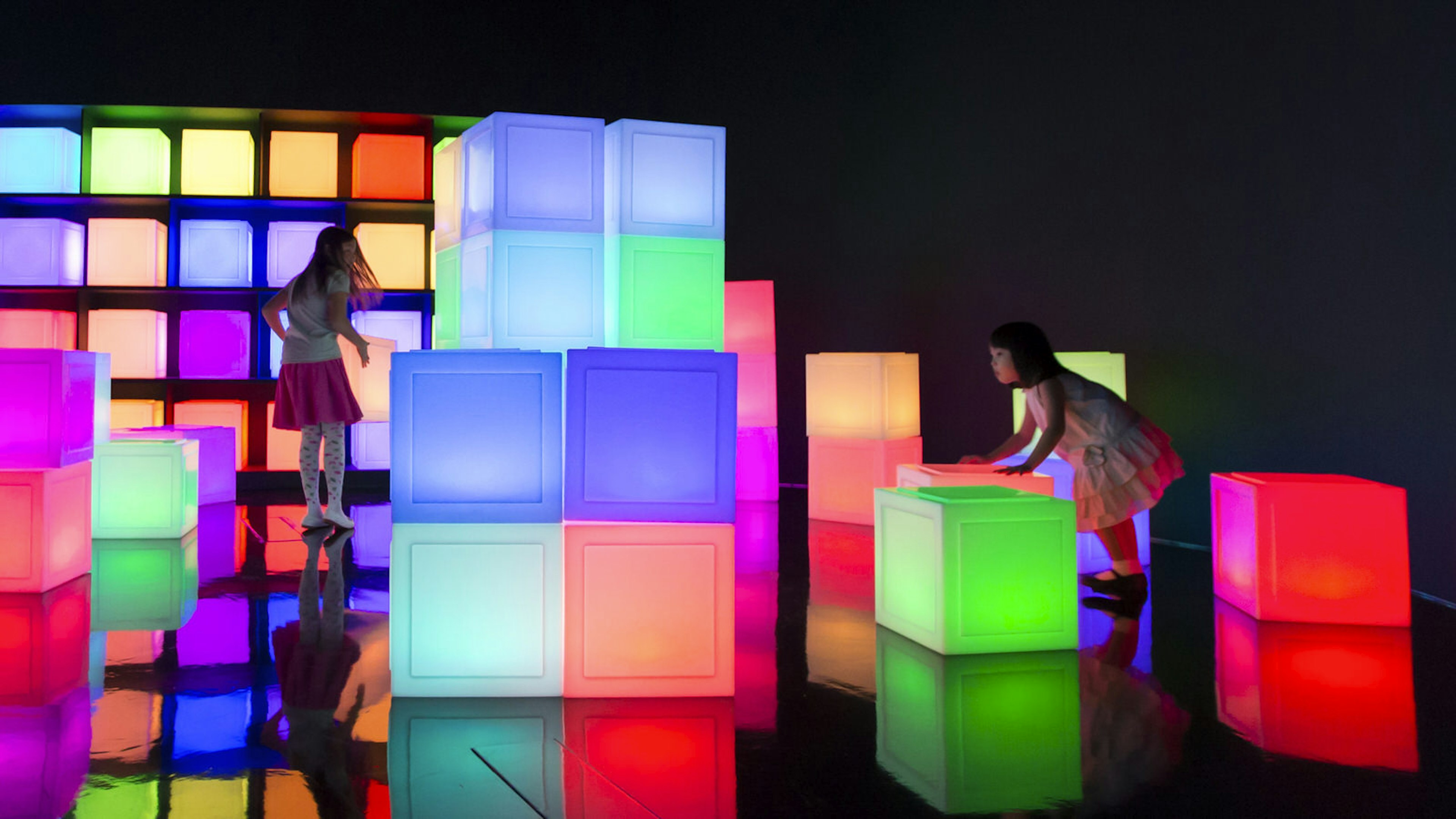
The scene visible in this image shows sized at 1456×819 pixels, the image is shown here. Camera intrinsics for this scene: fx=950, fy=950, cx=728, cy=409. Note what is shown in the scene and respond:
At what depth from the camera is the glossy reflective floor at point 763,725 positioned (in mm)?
1581

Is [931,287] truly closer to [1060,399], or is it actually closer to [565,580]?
[1060,399]

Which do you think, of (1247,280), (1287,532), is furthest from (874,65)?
(1287,532)

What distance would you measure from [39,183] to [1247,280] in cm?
646

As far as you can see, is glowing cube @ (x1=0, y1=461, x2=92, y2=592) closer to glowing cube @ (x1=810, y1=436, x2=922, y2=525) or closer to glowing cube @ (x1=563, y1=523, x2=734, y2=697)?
glowing cube @ (x1=563, y1=523, x2=734, y2=697)

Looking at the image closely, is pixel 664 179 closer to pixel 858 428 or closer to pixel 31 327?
pixel 858 428

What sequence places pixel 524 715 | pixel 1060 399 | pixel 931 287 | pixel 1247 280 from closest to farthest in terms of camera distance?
pixel 524 715 → pixel 1060 399 → pixel 1247 280 → pixel 931 287

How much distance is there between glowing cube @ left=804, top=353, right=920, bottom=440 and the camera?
4645mm

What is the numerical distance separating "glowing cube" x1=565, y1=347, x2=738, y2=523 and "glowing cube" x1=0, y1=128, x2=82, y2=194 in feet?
16.6

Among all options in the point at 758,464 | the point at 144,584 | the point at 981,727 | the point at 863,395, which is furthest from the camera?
the point at 758,464

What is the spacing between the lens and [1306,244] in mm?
3676

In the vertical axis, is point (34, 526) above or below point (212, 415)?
below

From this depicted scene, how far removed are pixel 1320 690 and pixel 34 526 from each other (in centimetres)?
357

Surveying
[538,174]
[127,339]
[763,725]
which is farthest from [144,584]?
[127,339]

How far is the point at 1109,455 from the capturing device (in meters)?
3.18
